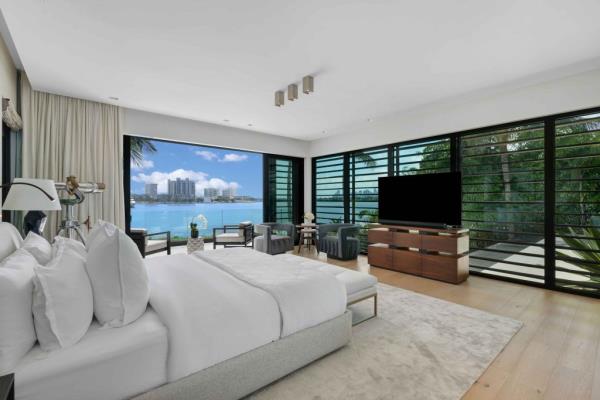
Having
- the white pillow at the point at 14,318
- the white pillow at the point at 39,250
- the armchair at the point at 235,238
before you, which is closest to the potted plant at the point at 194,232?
the armchair at the point at 235,238

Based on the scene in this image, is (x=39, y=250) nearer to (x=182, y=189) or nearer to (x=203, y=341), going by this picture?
(x=203, y=341)

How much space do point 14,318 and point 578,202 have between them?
5087 mm

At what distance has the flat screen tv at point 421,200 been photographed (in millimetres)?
3984

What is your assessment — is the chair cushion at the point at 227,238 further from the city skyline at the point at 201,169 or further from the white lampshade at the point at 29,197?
the white lampshade at the point at 29,197

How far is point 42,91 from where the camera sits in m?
3.66

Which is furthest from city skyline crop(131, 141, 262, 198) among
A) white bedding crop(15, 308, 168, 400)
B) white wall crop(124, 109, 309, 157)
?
white bedding crop(15, 308, 168, 400)

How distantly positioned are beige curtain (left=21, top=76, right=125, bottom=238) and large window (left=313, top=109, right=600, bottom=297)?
507 cm

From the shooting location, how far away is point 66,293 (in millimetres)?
1243

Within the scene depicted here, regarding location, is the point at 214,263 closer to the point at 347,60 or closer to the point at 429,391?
the point at 429,391

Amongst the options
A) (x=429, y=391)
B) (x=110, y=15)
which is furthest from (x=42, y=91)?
(x=429, y=391)

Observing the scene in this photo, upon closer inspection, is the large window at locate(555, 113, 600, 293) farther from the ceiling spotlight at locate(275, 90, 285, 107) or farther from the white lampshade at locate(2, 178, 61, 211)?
the white lampshade at locate(2, 178, 61, 211)

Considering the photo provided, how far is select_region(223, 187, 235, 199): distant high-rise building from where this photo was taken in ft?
24.4

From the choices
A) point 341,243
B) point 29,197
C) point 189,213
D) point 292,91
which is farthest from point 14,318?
point 189,213

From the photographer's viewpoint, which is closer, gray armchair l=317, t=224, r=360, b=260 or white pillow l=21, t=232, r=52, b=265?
white pillow l=21, t=232, r=52, b=265
